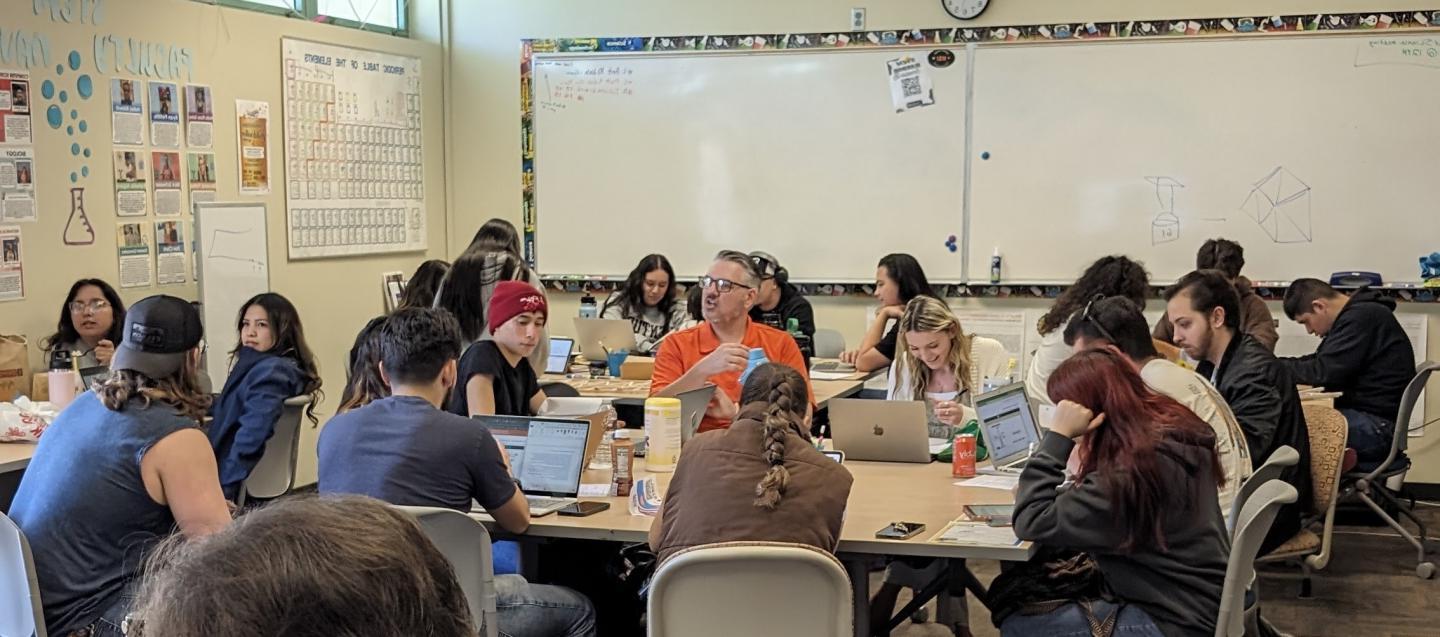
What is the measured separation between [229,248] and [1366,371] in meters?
5.20

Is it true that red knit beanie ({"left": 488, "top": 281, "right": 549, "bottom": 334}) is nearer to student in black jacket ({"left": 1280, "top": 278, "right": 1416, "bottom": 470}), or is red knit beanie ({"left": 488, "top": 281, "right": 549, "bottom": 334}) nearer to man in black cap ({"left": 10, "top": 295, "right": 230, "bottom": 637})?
man in black cap ({"left": 10, "top": 295, "right": 230, "bottom": 637})

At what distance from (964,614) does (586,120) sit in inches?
166

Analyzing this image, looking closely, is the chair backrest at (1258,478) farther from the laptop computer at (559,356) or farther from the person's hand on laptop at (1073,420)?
the laptop computer at (559,356)

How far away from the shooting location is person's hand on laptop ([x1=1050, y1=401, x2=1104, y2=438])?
10.1ft

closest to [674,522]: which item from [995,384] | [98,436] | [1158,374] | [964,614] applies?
[98,436]

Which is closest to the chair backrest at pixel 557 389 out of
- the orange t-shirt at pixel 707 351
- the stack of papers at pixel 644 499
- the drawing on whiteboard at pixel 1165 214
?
the orange t-shirt at pixel 707 351

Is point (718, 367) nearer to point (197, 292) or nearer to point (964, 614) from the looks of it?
point (964, 614)

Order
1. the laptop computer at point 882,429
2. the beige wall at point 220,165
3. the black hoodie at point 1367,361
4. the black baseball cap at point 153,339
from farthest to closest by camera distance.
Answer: the black hoodie at point 1367,361, the beige wall at point 220,165, the laptop computer at point 882,429, the black baseball cap at point 153,339

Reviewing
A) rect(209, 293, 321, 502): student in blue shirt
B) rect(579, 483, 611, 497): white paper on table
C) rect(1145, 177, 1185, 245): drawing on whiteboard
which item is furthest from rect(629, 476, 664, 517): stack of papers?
rect(1145, 177, 1185, 245): drawing on whiteboard

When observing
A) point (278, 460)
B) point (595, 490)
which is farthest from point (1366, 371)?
point (278, 460)

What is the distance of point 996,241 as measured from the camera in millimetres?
7316

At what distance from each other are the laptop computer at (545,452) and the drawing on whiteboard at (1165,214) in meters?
4.37

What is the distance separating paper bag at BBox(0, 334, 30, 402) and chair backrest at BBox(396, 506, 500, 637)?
309 centimetres

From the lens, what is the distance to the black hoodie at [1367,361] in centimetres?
583
